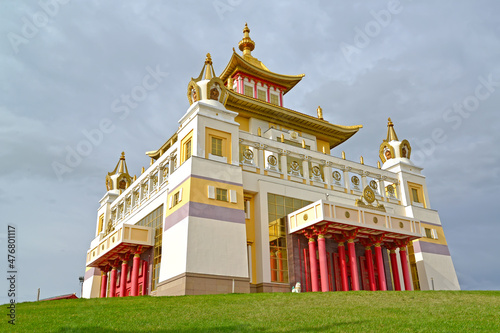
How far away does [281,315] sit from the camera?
1473 centimetres

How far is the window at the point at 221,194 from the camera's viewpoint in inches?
1070

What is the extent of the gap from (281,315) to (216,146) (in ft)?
52.0

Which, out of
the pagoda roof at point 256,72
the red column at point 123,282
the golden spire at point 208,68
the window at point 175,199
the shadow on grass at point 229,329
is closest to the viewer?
the shadow on grass at point 229,329

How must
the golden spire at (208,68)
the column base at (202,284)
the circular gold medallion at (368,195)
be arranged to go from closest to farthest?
1. the column base at (202,284)
2. the circular gold medallion at (368,195)
3. the golden spire at (208,68)

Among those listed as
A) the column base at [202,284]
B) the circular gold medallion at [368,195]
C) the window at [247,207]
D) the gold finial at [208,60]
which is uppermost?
the gold finial at [208,60]

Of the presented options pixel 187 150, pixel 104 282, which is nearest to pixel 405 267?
pixel 187 150

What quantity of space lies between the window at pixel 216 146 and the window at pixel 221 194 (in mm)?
2549

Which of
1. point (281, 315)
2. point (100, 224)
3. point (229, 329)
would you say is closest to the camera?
point (229, 329)

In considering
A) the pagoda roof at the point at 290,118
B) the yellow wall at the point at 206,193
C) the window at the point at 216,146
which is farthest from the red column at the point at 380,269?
the pagoda roof at the point at 290,118

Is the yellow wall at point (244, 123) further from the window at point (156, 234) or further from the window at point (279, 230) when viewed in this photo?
the window at point (156, 234)

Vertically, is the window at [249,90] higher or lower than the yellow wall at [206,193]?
higher

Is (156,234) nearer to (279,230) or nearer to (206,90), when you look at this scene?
(279,230)

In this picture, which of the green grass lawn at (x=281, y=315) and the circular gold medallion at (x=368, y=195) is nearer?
the green grass lawn at (x=281, y=315)

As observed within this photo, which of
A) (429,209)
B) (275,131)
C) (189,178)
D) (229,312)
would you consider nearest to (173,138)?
(275,131)
